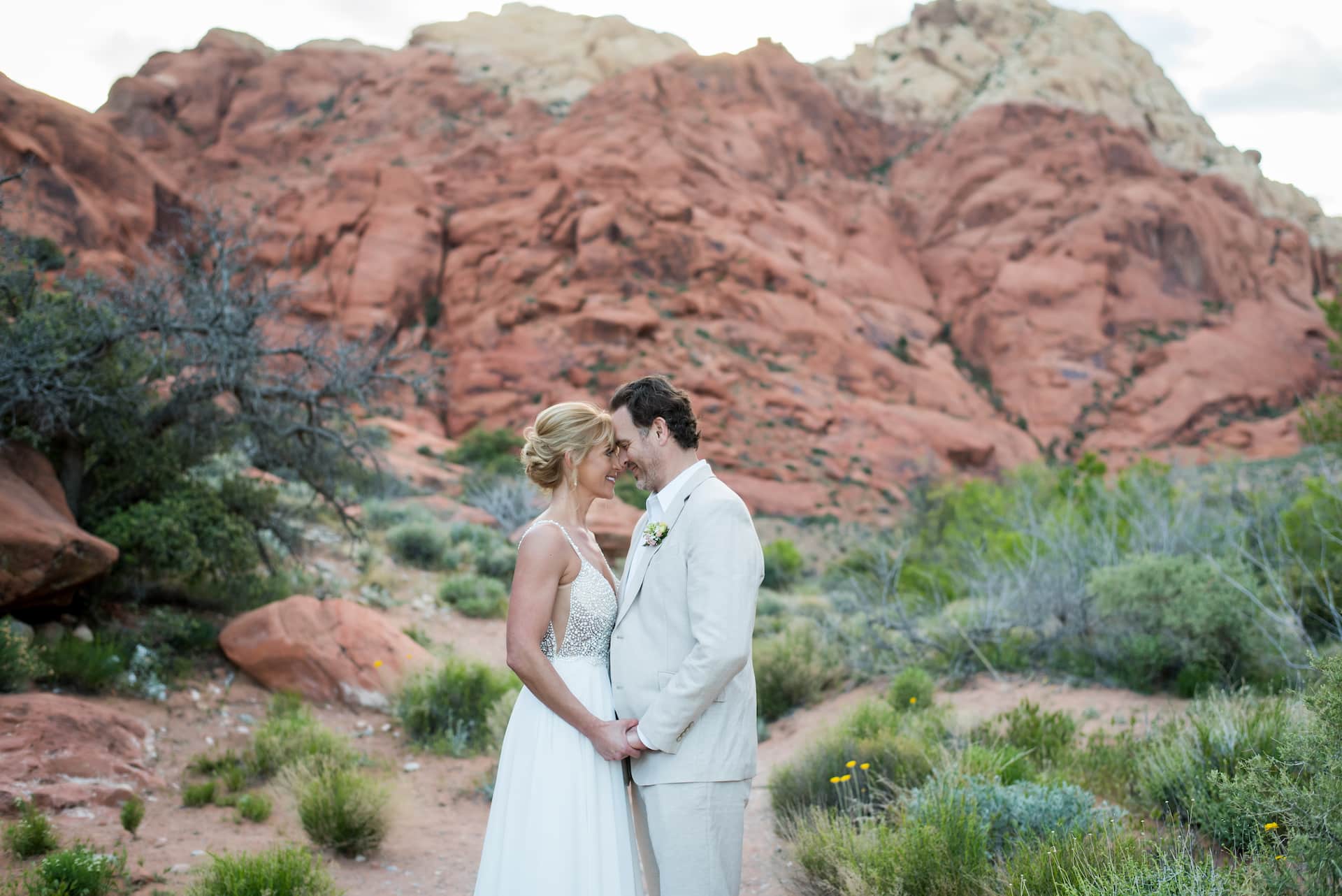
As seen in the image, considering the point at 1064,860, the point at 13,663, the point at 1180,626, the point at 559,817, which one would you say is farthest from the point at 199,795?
the point at 1180,626

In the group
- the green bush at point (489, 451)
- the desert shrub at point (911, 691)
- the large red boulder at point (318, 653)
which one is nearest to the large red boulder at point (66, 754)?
the large red boulder at point (318, 653)

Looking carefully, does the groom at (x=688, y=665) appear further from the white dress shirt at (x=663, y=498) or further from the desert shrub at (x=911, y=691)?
the desert shrub at (x=911, y=691)

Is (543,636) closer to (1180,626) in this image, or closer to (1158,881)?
(1158,881)

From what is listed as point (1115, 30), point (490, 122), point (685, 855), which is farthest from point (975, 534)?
point (1115, 30)

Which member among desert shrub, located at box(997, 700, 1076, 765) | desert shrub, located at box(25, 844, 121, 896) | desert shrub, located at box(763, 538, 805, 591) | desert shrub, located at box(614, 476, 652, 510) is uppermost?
desert shrub, located at box(997, 700, 1076, 765)

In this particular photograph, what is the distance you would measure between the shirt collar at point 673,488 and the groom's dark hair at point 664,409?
3.9 inches

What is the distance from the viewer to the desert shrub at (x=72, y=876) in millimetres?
3983

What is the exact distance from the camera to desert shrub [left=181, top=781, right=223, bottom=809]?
18.7 feet

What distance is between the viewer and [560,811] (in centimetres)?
297

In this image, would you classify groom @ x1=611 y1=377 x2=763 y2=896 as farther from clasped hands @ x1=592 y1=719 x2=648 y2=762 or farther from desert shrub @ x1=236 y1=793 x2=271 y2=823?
desert shrub @ x1=236 y1=793 x2=271 y2=823

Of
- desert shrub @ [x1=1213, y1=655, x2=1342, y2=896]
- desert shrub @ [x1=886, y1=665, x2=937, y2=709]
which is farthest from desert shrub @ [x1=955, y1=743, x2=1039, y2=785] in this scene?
desert shrub @ [x1=886, y1=665, x2=937, y2=709]

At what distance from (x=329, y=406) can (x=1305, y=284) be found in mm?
55491

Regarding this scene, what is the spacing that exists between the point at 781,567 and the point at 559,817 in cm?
1659

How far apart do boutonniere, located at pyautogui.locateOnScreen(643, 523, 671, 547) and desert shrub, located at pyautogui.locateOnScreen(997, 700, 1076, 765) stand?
Result: 3.68 m
